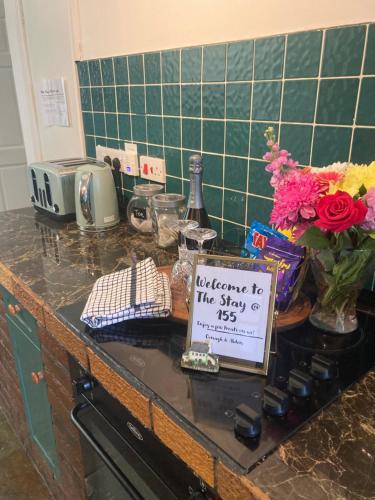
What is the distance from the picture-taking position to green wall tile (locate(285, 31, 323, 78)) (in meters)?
0.92

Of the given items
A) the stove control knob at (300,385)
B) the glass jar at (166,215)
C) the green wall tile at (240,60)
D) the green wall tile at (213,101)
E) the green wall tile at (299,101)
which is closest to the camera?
the stove control knob at (300,385)

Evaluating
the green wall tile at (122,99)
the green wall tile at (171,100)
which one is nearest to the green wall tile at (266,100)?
the green wall tile at (171,100)

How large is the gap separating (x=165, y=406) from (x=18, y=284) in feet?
2.14

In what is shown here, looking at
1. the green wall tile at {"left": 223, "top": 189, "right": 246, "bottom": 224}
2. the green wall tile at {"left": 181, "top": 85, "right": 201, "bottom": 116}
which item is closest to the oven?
the green wall tile at {"left": 223, "top": 189, "right": 246, "bottom": 224}

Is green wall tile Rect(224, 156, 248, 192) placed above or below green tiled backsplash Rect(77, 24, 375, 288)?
below

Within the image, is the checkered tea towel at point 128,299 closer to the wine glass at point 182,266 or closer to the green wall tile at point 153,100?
the wine glass at point 182,266

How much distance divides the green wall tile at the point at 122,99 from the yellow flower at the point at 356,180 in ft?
3.48

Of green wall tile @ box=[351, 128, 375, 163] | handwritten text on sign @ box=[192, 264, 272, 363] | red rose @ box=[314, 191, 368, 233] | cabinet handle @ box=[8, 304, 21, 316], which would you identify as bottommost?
cabinet handle @ box=[8, 304, 21, 316]

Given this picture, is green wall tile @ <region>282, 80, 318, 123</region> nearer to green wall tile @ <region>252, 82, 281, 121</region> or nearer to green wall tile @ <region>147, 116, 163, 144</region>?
green wall tile @ <region>252, 82, 281, 121</region>

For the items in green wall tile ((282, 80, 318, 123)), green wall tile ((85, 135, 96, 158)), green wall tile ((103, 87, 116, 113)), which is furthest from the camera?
green wall tile ((85, 135, 96, 158))

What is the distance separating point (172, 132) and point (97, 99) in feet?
1.69

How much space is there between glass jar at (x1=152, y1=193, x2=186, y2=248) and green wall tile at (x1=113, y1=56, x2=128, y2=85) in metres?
0.52

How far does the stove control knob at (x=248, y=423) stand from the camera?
555mm

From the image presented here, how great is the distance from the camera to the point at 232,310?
69 cm
